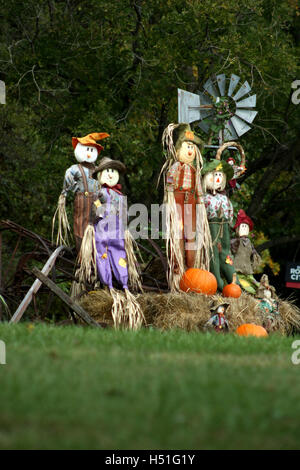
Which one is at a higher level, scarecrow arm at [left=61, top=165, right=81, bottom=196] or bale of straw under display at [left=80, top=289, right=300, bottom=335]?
scarecrow arm at [left=61, top=165, right=81, bottom=196]

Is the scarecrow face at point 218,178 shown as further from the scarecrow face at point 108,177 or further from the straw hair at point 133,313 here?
the straw hair at point 133,313

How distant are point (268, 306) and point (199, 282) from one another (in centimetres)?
129

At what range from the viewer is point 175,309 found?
10.1 m

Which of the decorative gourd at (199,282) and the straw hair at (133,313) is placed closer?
the straw hair at (133,313)

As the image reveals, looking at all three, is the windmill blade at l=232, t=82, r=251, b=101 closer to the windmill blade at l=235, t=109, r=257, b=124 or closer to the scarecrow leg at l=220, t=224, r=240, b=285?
the windmill blade at l=235, t=109, r=257, b=124

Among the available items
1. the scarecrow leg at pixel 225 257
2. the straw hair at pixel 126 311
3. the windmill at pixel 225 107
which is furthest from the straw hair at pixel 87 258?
the windmill at pixel 225 107

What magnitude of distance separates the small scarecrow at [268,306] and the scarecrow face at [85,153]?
10.0ft

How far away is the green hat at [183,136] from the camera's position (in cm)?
1116

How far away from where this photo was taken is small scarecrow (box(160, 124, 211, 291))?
1094 centimetres

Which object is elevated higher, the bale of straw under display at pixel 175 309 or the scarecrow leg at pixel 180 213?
the scarecrow leg at pixel 180 213

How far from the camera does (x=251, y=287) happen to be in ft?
40.1

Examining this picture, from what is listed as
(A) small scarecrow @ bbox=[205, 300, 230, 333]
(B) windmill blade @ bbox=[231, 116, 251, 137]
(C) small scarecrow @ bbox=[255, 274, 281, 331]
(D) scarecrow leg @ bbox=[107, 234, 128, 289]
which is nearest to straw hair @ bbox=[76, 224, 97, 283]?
(D) scarecrow leg @ bbox=[107, 234, 128, 289]

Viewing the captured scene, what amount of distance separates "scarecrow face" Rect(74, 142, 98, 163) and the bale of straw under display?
6.16 feet

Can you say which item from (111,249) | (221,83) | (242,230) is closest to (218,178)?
(242,230)
